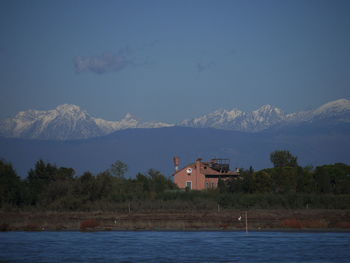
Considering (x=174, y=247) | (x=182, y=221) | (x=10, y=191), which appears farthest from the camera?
(x=10, y=191)

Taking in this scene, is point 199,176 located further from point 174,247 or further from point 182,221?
point 174,247

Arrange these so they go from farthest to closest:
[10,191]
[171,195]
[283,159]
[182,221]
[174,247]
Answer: [283,159]
[171,195]
[10,191]
[182,221]
[174,247]

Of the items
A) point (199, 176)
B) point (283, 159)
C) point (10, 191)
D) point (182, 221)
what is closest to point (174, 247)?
point (182, 221)

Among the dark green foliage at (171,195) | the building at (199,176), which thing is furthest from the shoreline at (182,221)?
the building at (199,176)

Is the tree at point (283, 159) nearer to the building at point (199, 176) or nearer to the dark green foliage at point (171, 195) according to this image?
the building at point (199, 176)

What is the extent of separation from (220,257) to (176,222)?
59.5 ft

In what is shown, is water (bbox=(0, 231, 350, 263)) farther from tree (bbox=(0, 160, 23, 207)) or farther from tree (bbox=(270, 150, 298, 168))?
tree (bbox=(270, 150, 298, 168))

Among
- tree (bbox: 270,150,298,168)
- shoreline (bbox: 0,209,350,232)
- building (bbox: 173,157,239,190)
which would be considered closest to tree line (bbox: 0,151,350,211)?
shoreline (bbox: 0,209,350,232)

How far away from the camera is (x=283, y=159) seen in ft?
444

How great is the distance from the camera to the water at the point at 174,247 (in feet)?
113

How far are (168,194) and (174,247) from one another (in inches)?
1430

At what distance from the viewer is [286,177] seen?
79.8m

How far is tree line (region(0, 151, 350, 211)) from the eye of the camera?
6831 centimetres

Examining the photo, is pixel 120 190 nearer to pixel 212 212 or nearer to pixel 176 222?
pixel 212 212
